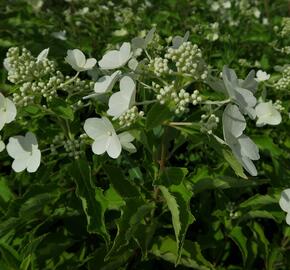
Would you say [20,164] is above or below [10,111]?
below

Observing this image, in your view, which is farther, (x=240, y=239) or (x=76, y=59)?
(x=240, y=239)

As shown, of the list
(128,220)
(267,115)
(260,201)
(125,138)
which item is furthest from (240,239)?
(125,138)

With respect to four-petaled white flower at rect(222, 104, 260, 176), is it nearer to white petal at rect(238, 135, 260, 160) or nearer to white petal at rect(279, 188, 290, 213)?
white petal at rect(238, 135, 260, 160)

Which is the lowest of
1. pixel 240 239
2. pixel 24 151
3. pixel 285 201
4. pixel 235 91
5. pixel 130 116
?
pixel 240 239

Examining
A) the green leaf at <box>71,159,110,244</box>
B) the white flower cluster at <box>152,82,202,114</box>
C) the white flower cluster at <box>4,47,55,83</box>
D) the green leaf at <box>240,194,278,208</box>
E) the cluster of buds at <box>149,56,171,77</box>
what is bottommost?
the green leaf at <box>240,194,278,208</box>

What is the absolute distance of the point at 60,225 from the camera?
2.56 m

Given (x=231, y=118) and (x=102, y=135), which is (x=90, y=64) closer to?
(x=102, y=135)

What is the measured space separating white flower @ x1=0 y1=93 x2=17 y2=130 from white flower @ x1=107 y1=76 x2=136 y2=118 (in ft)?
1.20

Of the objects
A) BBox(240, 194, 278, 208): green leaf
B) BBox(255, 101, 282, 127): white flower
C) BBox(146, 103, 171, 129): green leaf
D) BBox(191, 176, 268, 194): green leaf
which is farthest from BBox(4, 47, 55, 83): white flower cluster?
BBox(240, 194, 278, 208): green leaf

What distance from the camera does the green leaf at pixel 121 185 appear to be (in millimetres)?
1986

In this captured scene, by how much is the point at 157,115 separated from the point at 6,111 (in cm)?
58

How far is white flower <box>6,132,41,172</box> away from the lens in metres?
1.96

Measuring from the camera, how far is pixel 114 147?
1.77m

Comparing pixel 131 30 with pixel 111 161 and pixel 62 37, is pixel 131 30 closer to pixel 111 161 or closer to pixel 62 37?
pixel 62 37
